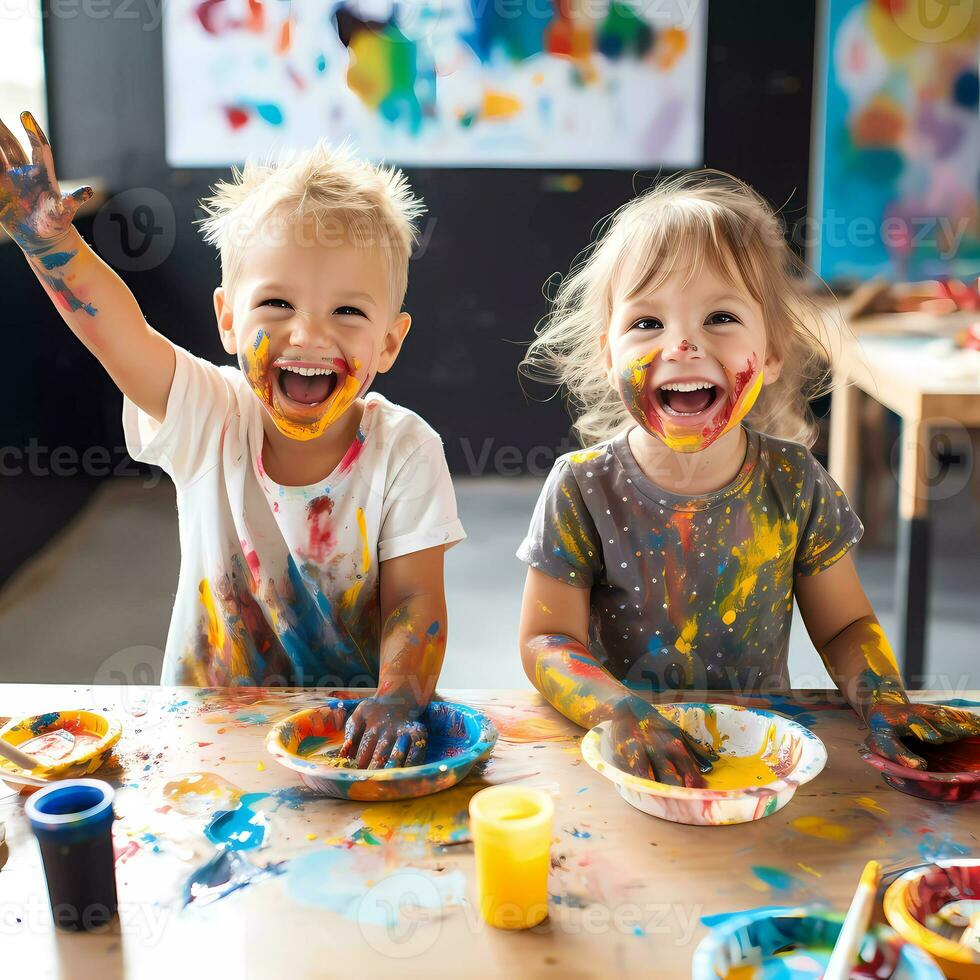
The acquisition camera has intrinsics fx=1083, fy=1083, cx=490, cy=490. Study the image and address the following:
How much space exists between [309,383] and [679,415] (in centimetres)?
45

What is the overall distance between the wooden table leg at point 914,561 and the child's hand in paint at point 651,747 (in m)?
1.59

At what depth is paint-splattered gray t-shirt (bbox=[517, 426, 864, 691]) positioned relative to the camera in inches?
55.4

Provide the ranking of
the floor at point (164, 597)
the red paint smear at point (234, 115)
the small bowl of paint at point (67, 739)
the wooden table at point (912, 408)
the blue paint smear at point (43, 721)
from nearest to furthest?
the small bowl of paint at point (67, 739), the blue paint smear at point (43, 721), the wooden table at point (912, 408), the floor at point (164, 597), the red paint smear at point (234, 115)

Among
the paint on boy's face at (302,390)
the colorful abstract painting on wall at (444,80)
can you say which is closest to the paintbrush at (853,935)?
the paint on boy's face at (302,390)

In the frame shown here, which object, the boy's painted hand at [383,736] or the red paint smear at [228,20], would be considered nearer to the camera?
the boy's painted hand at [383,736]

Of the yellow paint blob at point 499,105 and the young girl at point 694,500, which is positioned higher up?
the yellow paint blob at point 499,105

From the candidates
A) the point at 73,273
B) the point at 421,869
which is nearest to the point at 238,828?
the point at 421,869

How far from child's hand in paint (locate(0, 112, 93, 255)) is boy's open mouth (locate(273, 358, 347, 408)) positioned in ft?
0.97

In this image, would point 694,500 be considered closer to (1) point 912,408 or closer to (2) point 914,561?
(1) point 912,408

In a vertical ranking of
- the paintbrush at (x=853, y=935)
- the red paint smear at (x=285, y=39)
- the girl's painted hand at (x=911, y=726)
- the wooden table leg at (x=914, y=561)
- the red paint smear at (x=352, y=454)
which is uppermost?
the red paint smear at (x=285, y=39)

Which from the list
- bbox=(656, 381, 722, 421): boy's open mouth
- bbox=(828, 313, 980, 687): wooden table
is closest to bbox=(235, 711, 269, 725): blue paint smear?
bbox=(656, 381, 722, 421): boy's open mouth

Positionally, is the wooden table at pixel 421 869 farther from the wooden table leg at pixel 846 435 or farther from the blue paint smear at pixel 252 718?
the wooden table leg at pixel 846 435

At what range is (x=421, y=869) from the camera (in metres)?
0.93

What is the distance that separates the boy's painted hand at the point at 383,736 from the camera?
1.09m
